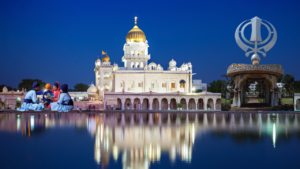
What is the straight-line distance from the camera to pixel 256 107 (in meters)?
34.7

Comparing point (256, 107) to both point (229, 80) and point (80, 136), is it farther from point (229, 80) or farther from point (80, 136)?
point (80, 136)

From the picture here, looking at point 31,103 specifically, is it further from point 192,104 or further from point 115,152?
point 192,104

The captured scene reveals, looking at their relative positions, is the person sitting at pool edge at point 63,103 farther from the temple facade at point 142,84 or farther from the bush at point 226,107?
the temple facade at point 142,84

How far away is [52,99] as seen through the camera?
6551mm

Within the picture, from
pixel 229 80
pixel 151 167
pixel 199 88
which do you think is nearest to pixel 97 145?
pixel 151 167

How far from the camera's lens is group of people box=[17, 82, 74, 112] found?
21.2 ft

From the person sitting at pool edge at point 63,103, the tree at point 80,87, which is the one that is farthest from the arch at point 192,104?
the tree at point 80,87

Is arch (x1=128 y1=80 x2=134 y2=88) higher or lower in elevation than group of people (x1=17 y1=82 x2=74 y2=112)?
higher

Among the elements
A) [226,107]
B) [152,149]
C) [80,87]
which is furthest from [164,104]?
[80,87]

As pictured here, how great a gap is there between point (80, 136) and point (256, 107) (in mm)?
23389

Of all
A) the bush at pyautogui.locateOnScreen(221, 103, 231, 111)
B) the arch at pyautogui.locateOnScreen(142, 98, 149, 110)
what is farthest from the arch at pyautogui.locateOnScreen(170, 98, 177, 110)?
the bush at pyautogui.locateOnScreen(221, 103, 231, 111)

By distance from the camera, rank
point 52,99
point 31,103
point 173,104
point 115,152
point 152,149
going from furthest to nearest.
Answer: point 173,104
point 152,149
point 115,152
point 31,103
point 52,99

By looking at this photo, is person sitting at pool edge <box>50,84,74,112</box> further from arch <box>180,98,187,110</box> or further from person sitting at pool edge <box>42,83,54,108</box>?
arch <box>180,98,187,110</box>

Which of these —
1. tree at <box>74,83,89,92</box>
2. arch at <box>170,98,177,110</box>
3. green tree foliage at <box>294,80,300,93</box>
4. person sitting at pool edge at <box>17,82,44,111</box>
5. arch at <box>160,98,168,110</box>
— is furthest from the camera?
tree at <box>74,83,89,92</box>
